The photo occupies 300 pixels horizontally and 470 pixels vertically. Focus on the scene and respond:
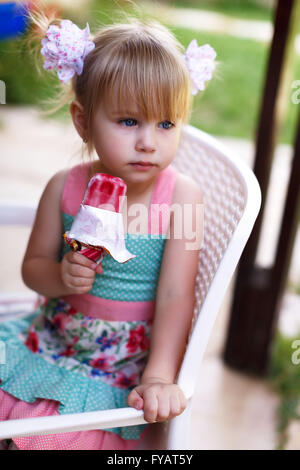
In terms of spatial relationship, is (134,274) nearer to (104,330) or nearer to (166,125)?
(104,330)

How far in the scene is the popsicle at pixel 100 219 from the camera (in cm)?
89

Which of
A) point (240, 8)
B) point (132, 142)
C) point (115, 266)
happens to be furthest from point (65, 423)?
point (240, 8)

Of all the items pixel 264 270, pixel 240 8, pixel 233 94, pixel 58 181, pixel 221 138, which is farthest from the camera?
pixel 240 8

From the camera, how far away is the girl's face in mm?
948

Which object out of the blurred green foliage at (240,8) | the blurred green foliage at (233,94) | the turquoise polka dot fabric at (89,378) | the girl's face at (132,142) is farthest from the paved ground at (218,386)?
the blurred green foliage at (240,8)

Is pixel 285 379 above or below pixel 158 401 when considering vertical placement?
below

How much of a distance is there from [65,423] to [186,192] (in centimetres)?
52

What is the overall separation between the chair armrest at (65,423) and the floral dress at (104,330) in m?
0.19

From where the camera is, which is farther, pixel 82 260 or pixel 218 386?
pixel 218 386

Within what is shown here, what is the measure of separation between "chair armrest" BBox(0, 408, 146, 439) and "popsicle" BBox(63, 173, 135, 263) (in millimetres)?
251

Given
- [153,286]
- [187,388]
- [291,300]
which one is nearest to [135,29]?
[153,286]

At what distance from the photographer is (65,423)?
0.82m

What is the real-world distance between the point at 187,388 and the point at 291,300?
157cm

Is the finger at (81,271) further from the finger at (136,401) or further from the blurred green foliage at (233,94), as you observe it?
the blurred green foliage at (233,94)
